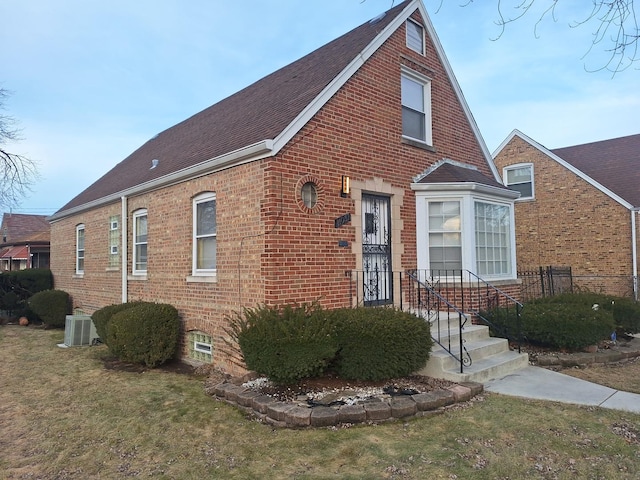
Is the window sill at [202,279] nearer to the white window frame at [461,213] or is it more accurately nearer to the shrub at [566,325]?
the white window frame at [461,213]

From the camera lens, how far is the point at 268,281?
278 inches

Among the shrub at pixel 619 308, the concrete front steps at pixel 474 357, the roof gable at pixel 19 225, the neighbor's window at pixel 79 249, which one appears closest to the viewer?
the concrete front steps at pixel 474 357

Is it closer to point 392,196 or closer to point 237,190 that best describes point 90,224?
point 237,190

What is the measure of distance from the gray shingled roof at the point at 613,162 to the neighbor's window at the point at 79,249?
17726mm

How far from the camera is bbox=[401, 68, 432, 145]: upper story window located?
10148 mm

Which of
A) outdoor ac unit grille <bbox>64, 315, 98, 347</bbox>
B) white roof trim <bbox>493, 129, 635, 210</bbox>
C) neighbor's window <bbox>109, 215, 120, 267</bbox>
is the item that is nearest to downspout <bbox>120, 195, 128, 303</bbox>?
neighbor's window <bbox>109, 215, 120, 267</bbox>

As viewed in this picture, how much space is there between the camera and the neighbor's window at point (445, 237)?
31.4 ft

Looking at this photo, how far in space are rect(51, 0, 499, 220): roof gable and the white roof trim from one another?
6.26 m

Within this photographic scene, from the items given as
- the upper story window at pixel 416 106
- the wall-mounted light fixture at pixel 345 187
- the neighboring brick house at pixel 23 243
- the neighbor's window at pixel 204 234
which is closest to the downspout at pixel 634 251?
the upper story window at pixel 416 106

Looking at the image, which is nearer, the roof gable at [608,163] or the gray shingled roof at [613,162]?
the roof gable at [608,163]

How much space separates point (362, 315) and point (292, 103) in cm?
406

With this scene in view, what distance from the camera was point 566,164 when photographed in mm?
17438

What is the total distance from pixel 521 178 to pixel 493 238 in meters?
10.3

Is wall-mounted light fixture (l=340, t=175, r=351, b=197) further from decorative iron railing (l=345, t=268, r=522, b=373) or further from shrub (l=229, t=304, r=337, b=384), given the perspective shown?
shrub (l=229, t=304, r=337, b=384)
